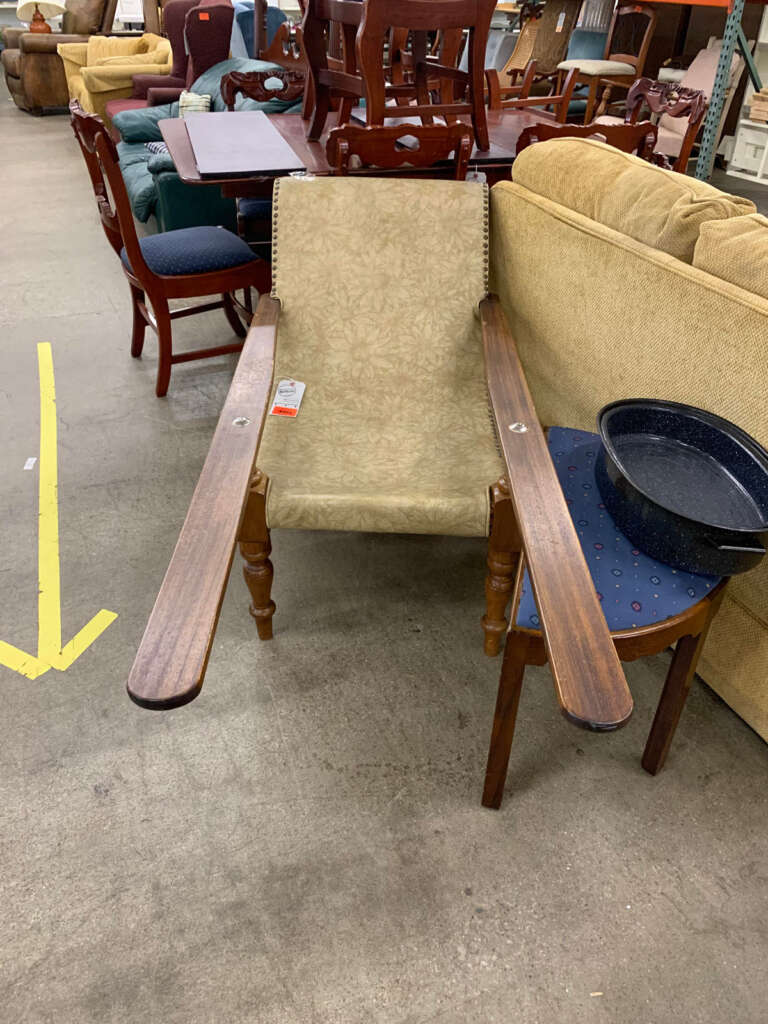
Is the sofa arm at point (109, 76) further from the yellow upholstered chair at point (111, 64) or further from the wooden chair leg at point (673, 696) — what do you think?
the wooden chair leg at point (673, 696)

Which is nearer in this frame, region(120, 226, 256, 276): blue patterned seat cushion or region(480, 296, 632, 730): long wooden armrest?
region(480, 296, 632, 730): long wooden armrest

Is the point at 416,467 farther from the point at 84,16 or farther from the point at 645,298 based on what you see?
the point at 84,16

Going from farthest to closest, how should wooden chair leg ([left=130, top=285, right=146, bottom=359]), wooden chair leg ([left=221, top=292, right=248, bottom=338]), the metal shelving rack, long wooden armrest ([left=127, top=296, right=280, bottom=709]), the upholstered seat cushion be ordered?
the upholstered seat cushion, the metal shelving rack, wooden chair leg ([left=221, top=292, right=248, bottom=338]), wooden chair leg ([left=130, top=285, right=146, bottom=359]), long wooden armrest ([left=127, top=296, right=280, bottom=709])

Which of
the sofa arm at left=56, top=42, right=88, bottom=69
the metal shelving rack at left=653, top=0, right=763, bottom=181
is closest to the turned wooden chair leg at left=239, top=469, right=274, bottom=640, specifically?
the metal shelving rack at left=653, top=0, right=763, bottom=181

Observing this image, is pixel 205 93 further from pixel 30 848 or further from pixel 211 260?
pixel 30 848

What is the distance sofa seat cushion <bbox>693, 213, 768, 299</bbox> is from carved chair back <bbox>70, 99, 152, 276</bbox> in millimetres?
1587

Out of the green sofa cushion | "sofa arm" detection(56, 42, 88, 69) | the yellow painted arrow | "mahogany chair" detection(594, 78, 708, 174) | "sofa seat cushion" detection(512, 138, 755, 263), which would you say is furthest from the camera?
"sofa arm" detection(56, 42, 88, 69)

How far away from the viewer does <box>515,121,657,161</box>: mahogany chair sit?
203 cm

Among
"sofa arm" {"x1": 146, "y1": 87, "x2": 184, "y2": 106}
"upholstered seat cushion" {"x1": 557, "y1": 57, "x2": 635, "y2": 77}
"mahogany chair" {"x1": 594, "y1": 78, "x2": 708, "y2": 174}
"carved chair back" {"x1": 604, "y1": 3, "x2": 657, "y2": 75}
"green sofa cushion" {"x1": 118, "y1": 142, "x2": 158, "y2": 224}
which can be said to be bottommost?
"green sofa cushion" {"x1": 118, "y1": 142, "x2": 158, "y2": 224}

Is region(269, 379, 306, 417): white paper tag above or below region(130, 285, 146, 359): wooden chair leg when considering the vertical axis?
above

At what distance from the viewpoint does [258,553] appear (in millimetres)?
1519

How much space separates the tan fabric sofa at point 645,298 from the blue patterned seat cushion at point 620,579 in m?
Result: 0.25

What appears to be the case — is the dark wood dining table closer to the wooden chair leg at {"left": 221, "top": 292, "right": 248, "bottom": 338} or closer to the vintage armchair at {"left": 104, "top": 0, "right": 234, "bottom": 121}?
the wooden chair leg at {"left": 221, "top": 292, "right": 248, "bottom": 338}

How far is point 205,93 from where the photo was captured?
178 inches
